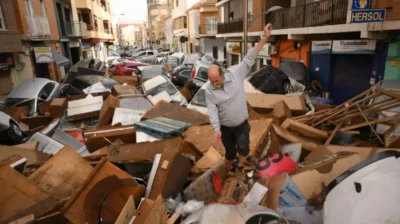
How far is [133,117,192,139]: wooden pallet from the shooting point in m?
4.24

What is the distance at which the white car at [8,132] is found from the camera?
5.79m

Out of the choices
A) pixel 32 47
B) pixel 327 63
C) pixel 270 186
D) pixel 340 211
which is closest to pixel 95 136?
pixel 270 186

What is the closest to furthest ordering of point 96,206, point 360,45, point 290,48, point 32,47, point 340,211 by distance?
point 340,211, point 96,206, point 360,45, point 290,48, point 32,47

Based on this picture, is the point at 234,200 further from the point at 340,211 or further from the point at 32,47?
the point at 32,47

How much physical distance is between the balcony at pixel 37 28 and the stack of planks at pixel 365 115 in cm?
1383

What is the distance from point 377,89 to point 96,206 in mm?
4283

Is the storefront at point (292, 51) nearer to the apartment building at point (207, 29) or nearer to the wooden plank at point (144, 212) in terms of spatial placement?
the wooden plank at point (144, 212)

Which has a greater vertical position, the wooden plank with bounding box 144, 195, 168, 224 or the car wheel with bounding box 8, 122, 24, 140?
the wooden plank with bounding box 144, 195, 168, 224

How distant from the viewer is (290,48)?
1289 centimetres

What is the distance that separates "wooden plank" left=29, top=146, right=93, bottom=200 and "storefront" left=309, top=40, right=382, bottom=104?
820cm

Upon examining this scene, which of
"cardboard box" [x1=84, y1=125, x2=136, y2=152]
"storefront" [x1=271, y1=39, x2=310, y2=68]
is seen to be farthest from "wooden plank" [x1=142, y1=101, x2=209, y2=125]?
"storefront" [x1=271, y1=39, x2=310, y2=68]

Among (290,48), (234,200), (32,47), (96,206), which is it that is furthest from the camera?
(32,47)

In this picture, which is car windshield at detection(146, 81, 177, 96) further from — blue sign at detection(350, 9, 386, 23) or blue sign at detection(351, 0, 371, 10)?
blue sign at detection(351, 0, 371, 10)

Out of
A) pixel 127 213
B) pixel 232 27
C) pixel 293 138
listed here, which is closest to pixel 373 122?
pixel 293 138
